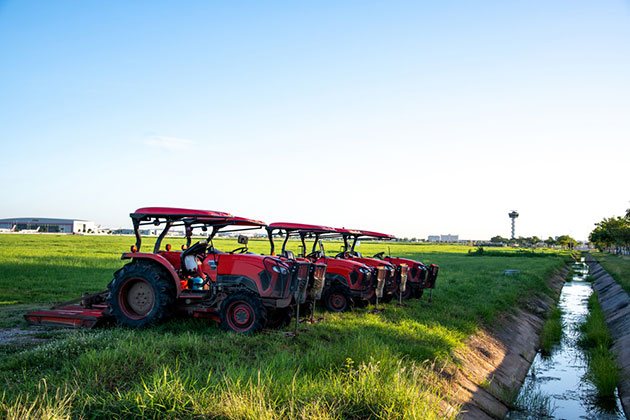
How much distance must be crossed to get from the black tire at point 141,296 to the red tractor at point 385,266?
6.14 metres

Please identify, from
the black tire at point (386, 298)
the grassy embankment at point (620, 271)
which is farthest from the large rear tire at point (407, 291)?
the grassy embankment at point (620, 271)

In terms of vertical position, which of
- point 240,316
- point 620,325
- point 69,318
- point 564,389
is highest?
point 240,316

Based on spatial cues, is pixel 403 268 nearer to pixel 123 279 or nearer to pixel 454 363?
pixel 454 363

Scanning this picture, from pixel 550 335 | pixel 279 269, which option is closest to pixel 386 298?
pixel 550 335

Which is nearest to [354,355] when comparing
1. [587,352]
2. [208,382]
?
[208,382]

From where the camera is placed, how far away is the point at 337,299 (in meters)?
14.0

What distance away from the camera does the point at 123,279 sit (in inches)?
397

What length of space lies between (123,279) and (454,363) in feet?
21.3

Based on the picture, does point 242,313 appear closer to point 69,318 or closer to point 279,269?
point 279,269

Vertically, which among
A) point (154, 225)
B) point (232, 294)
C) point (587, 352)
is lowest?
point (587, 352)

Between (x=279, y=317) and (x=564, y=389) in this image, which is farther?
(x=564, y=389)

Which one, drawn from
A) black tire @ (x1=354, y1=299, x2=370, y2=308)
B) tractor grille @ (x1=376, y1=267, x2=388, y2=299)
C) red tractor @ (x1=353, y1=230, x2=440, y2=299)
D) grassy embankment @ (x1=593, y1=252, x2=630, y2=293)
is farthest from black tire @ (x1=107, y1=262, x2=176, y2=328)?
grassy embankment @ (x1=593, y1=252, x2=630, y2=293)

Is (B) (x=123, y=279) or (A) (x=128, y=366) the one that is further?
(B) (x=123, y=279)

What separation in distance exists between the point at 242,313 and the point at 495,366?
646 centimetres
